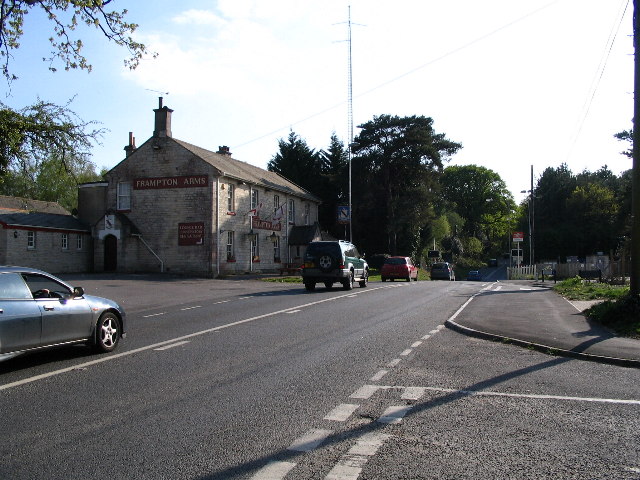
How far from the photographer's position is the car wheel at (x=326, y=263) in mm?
23891

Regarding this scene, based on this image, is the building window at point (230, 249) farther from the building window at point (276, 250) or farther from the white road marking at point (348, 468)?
the white road marking at point (348, 468)

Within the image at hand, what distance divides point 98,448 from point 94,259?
113ft

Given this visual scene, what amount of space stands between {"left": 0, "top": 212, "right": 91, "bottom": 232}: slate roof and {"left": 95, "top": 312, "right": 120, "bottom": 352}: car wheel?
26.3 meters

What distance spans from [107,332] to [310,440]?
5.50 m

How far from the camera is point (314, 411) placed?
225 inches

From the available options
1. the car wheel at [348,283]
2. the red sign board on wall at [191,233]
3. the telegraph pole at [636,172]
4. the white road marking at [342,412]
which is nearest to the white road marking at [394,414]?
the white road marking at [342,412]

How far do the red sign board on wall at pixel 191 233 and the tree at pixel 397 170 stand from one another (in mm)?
19612

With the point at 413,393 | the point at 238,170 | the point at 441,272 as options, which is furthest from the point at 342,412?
the point at 441,272

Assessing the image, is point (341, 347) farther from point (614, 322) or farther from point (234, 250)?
point (234, 250)

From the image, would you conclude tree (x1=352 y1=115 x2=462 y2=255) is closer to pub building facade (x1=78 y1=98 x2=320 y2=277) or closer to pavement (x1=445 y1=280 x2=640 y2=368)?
pub building facade (x1=78 y1=98 x2=320 y2=277)

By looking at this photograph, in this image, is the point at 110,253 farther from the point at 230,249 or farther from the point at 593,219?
the point at 593,219

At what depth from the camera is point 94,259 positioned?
36.7 meters

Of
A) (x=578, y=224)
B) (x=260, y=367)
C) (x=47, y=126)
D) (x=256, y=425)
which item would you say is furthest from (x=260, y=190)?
(x=578, y=224)

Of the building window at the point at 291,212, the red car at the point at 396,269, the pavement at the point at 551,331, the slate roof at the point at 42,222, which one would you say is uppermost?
the building window at the point at 291,212
